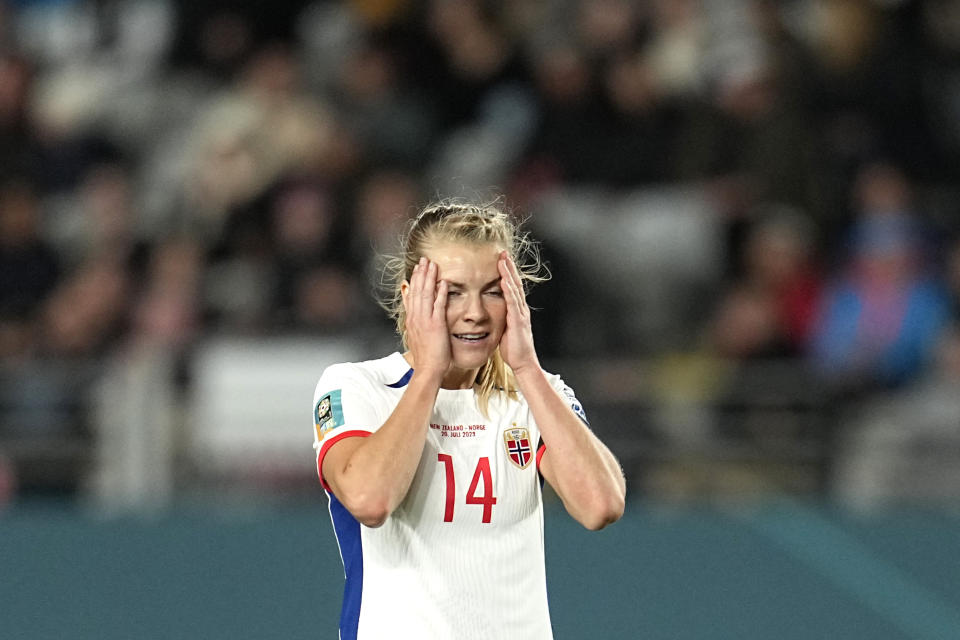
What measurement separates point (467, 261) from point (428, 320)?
0.47 feet

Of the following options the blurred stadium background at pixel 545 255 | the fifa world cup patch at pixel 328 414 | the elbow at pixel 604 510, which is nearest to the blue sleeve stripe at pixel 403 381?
the fifa world cup patch at pixel 328 414

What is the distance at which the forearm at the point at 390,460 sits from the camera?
2.95m

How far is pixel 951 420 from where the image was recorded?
375 inches

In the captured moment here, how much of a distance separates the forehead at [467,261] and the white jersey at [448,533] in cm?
31

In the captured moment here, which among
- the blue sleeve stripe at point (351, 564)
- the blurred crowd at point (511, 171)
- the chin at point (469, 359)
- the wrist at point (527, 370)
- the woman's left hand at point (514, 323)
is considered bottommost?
the blue sleeve stripe at point (351, 564)

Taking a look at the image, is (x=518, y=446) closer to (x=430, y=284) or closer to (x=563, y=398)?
(x=563, y=398)

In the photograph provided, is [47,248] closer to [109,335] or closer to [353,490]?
[109,335]

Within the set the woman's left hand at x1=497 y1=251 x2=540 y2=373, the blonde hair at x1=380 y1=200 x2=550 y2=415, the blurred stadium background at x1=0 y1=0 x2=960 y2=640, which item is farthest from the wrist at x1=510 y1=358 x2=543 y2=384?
the blurred stadium background at x1=0 y1=0 x2=960 y2=640

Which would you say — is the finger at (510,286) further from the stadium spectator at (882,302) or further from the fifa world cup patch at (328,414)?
the stadium spectator at (882,302)

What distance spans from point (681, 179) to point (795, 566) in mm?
4024

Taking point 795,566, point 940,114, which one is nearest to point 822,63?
point 940,114

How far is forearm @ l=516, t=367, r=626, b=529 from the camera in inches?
121

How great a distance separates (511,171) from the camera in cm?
1113

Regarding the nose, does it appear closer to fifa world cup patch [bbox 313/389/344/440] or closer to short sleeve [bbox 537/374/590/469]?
short sleeve [bbox 537/374/590/469]
